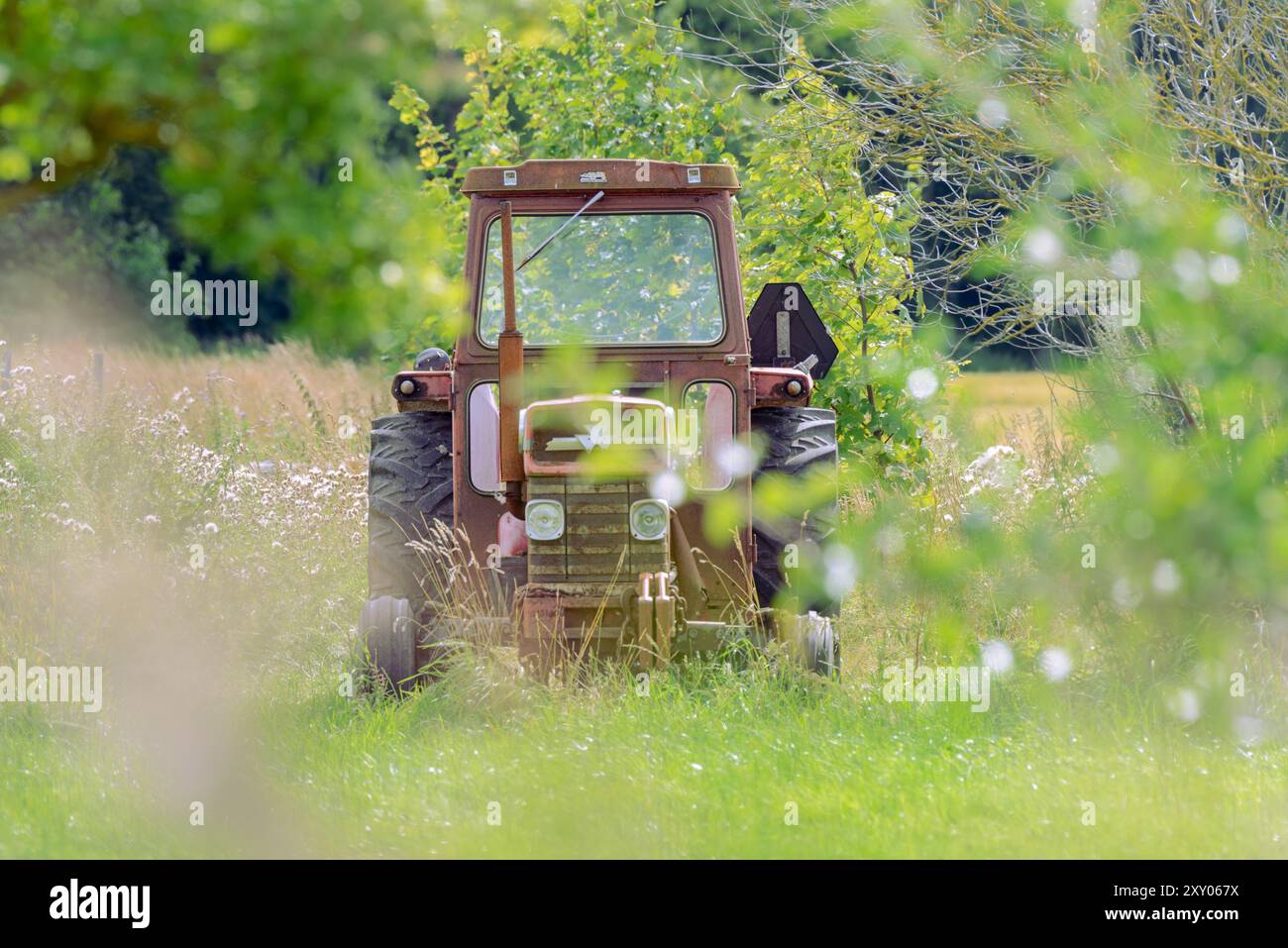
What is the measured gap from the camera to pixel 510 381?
538 centimetres

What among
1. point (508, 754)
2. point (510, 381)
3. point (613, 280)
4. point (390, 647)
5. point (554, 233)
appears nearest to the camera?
point (508, 754)

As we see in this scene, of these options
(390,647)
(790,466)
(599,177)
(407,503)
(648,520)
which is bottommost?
(390,647)

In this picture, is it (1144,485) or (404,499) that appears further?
(404,499)

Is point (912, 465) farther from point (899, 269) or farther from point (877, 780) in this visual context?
point (877, 780)

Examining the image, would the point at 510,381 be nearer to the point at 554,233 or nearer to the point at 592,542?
the point at 592,542

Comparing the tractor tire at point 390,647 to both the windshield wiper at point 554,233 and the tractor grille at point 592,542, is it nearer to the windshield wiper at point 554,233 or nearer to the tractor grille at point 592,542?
the tractor grille at point 592,542

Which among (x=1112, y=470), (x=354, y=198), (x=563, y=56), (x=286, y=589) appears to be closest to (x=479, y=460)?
(x=286, y=589)

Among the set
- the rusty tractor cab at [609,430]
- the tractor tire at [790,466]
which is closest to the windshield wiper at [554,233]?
the rusty tractor cab at [609,430]

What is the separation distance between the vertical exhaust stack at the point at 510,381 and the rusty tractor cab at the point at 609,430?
0.01 metres

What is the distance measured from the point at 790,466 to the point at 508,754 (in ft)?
5.66

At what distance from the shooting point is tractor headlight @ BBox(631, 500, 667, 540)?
5.45m

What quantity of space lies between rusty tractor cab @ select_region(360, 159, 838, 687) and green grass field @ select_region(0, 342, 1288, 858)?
0.27m

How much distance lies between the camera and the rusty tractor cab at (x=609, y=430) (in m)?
5.47

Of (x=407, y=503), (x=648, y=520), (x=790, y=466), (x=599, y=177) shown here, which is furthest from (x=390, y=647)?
(x=599, y=177)
